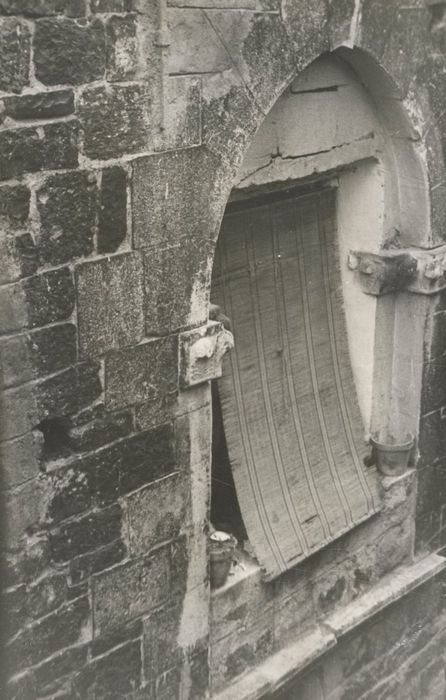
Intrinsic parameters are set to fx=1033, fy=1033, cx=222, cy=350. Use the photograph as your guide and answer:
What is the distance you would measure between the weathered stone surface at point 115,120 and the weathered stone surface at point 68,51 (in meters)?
0.07

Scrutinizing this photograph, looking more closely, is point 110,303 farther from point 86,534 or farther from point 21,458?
point 86,534

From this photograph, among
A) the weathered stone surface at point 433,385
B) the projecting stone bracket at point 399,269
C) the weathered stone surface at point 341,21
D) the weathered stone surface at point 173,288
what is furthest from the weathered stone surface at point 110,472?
the weathered stone surface at point 433,385

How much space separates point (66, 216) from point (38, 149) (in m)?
0.27

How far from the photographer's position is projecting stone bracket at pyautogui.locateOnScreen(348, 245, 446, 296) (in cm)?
555

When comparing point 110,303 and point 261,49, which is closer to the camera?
point 110,303

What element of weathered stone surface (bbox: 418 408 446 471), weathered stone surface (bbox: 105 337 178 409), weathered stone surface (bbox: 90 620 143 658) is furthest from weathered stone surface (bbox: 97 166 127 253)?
weathered stone surface (bbox: 418 408 446 471)

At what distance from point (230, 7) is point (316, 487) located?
8.50 ft

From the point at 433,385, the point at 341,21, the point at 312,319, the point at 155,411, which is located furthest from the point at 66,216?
the point at 433,385

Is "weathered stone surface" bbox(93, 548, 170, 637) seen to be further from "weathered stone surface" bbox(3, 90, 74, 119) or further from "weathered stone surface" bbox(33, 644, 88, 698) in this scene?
"weathered stone surface" bbox(3, 90, 74, 119)

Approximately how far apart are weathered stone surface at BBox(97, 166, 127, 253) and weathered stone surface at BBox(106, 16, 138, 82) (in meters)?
0.34

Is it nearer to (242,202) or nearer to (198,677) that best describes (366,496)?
(198,677)

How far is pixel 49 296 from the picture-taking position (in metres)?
3.71

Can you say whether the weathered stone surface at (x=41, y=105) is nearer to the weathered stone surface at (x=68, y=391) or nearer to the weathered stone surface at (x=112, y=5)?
the weathered stone surface at (x=112, y=5)

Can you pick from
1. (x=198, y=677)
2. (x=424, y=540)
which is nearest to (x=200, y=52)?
(x=198, y=677)
